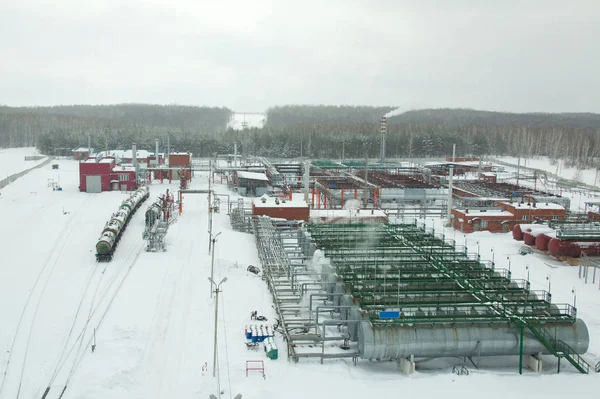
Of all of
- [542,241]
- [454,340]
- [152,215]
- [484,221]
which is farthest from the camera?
[484,221]

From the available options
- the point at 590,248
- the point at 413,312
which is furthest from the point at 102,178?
the point at 413,312

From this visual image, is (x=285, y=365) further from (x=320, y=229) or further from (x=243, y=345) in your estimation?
(x=320, y=229)

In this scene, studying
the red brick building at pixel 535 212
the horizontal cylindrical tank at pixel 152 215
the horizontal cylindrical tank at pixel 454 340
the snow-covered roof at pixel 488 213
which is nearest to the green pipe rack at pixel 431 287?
the horizontal cylindrical tank at pixel 454 340

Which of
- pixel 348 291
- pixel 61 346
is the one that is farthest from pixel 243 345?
pixel 61 346

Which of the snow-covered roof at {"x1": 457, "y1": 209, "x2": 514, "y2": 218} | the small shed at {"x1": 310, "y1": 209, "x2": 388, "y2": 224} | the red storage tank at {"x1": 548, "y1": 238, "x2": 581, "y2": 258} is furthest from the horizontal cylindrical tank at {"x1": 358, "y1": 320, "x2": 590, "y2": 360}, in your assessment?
the snow-covered roof at {"x1": 457, "y1": 209, "x2": 514, "y2": 218}

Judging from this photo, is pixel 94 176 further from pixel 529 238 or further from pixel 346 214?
pixel 529 238

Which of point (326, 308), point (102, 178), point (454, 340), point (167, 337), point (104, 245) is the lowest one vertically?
point (167, 337)
